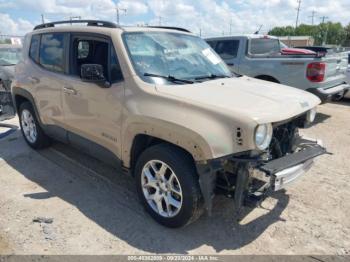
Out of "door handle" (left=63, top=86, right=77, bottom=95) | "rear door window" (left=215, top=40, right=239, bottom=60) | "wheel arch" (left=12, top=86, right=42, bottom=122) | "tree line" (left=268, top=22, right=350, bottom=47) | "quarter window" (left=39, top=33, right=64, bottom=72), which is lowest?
"tree line" (left=268, top=22, right=350, bottom=47)

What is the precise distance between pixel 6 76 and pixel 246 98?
792 cm

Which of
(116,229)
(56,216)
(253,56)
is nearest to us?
(116,229)

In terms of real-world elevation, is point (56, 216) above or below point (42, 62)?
below

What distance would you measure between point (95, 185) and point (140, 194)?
3.31ft

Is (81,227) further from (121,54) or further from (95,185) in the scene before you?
(121,54)

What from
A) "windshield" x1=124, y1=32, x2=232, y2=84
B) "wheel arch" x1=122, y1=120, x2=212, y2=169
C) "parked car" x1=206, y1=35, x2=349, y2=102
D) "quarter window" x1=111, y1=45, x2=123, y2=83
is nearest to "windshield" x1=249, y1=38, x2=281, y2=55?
"parked car" x1=206, y1=35, x2=349, y2=102

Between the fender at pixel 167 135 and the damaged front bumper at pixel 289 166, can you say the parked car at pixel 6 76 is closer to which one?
the fender at pixel 167 135

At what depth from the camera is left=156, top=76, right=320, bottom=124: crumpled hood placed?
288 cm

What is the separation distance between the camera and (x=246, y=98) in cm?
321

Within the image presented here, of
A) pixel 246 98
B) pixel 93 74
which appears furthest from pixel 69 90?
pixel 246 98

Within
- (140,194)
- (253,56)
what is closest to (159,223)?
(140,194)

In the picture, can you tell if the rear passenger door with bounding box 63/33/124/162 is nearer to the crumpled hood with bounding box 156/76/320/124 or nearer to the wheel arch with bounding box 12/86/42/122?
the crumpled hood with bounding box 156/76/320/124

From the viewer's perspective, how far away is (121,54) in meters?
3.56

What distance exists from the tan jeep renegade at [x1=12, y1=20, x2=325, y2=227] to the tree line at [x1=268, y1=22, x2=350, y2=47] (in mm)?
72648
